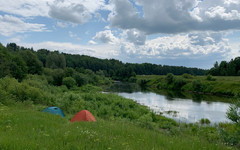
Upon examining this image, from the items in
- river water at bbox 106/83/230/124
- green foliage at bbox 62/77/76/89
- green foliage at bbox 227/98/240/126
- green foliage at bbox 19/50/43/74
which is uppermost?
green foliage at bbox 19/50/43/74

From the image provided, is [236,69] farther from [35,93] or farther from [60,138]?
[60,138]

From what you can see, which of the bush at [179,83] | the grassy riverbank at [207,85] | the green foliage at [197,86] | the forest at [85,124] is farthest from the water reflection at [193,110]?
the bush at [179,83]

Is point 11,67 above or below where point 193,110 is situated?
above

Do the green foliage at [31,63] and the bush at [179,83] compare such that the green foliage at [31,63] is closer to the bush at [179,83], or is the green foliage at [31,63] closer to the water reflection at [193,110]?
the water reflection at [193,110]

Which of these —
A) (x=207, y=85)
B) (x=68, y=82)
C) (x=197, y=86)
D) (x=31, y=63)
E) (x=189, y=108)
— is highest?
(x=31, y=63)

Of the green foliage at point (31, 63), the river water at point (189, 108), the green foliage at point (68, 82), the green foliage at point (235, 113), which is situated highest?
the green foliage at point (31, 63)

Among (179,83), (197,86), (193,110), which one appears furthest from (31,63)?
(179,83)

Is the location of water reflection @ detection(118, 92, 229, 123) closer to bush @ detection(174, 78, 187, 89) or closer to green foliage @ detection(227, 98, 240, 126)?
green foliage @ detection(227, 98, 240, 126)

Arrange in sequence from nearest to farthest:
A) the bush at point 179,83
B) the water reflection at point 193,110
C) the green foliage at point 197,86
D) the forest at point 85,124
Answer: the forest at point 85,124, the water reflection at point 193,110, the green foliage at point 197,86, the bush at point 179,83

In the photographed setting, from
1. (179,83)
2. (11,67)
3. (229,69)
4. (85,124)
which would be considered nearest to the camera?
(85,124)

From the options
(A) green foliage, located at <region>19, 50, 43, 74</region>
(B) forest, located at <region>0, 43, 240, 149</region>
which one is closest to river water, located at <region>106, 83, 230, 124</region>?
(B) forest, located at <region>0, 43, 240, 149</region>

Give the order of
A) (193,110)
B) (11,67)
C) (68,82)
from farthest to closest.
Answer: (68,82), (11,67), (193,110)

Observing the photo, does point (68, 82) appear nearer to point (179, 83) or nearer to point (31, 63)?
point (31, 63)

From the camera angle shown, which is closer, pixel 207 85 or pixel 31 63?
pixel 31 63
